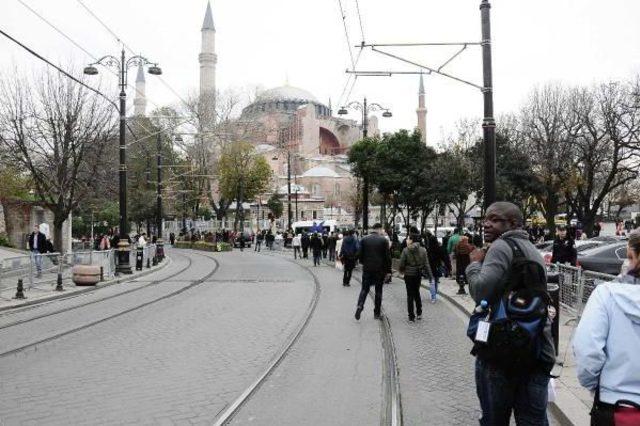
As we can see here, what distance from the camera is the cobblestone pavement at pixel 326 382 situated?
17.0ft

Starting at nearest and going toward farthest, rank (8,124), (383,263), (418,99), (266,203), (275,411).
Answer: (275,411) < (383,263) < (8,124) < (266,203) < (418,99)

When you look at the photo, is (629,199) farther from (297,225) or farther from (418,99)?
(418,99)

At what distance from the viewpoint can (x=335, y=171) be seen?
104812 millimetres

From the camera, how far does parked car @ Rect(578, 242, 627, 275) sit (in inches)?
560

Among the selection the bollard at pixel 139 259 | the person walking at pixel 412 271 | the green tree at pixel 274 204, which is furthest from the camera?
the green tree at pixel 274 204

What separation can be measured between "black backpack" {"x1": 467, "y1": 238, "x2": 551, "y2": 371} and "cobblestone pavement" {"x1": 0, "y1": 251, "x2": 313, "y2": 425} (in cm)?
259

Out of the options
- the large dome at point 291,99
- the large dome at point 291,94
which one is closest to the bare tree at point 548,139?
the large dome at point 291,99

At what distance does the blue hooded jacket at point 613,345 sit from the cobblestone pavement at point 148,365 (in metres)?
3.17

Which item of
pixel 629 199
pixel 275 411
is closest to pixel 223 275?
pixel 275 411

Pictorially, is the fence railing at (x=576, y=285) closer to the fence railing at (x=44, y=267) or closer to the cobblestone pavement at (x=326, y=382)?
the cobblestone pavement at (x=326, y=382)

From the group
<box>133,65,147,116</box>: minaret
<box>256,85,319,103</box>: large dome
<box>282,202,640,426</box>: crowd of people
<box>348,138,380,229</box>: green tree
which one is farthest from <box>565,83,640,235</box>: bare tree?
<box>256,85,319,103</box>: large dome

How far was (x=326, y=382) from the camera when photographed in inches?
250

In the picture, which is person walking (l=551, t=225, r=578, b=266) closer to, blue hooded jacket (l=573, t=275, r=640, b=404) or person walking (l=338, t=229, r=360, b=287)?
person walking (l=338, t=229, r=360, b=287)

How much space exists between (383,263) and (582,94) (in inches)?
1123
